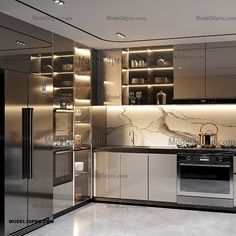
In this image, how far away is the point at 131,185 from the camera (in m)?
6.32

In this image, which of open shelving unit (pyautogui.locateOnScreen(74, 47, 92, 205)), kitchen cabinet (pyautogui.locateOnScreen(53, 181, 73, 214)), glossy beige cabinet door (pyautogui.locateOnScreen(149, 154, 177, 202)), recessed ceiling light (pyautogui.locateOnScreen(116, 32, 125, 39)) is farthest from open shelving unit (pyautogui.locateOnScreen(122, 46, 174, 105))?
kitchen cabinet (pyautogui.locateOnScreen(53, 181, 73, 214))

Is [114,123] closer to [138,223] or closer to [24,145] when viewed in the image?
[138,223]

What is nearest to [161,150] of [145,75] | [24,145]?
[145,75]

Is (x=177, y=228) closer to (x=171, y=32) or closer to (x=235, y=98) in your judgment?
(x=235, y=98)

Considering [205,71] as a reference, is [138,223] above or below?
below

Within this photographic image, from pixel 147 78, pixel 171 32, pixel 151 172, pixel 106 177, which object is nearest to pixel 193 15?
pixel 171 32

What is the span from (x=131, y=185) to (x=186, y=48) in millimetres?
2482

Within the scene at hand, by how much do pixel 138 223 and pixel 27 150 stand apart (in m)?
1.83

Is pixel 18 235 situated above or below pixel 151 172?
below

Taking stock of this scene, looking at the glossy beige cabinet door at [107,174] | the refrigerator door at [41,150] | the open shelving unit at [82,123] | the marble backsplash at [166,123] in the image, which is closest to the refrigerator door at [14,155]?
the refrigerator door at [41,150]

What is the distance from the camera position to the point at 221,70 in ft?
20.0

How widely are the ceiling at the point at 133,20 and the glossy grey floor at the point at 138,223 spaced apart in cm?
270

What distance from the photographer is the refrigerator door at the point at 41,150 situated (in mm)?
4820

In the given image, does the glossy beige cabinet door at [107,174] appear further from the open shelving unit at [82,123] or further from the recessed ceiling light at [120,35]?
the recessed ceiling light at [120,35]
